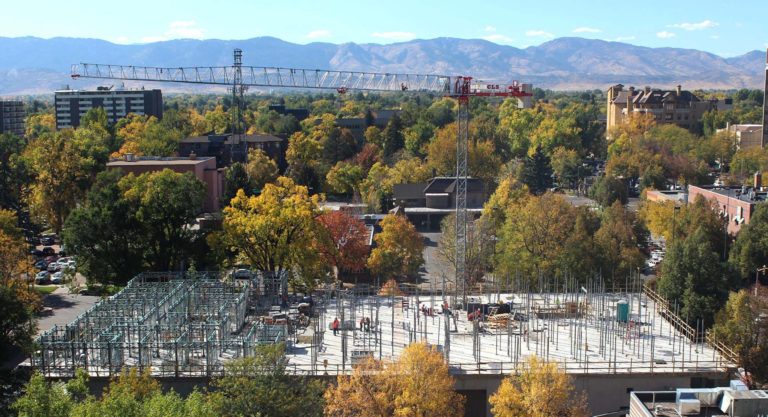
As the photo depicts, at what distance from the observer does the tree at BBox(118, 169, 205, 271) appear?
35.2 meters

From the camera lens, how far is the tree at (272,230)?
34156 millimetres

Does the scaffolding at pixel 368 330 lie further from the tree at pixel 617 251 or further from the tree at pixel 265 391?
the tree at pixel 265 391

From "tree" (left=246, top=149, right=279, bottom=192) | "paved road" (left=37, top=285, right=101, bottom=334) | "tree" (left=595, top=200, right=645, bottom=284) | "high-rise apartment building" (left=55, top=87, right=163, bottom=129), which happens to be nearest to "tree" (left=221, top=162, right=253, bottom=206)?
"tree" (left=246, top=149, right=279, bottom=192)

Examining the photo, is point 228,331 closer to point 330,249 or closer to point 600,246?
point 330,249

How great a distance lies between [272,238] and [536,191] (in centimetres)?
3424

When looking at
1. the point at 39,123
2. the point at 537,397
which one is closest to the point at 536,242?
the point at 537,397

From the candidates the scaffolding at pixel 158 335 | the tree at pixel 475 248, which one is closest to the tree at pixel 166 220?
the scaffolding at pixel 158 335

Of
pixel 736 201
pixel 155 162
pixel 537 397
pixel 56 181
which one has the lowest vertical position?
pixel 537 397

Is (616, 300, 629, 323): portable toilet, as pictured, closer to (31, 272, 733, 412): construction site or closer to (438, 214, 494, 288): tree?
(31, 272, 733, 412): construction site

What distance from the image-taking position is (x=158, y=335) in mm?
25344

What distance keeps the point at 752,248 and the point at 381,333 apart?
58.2 ft

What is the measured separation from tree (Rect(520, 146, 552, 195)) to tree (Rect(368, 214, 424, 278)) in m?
27.2

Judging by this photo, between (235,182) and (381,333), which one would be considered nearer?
(381,333)

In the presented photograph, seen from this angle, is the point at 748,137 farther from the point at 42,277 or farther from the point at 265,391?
the point at 265,391
